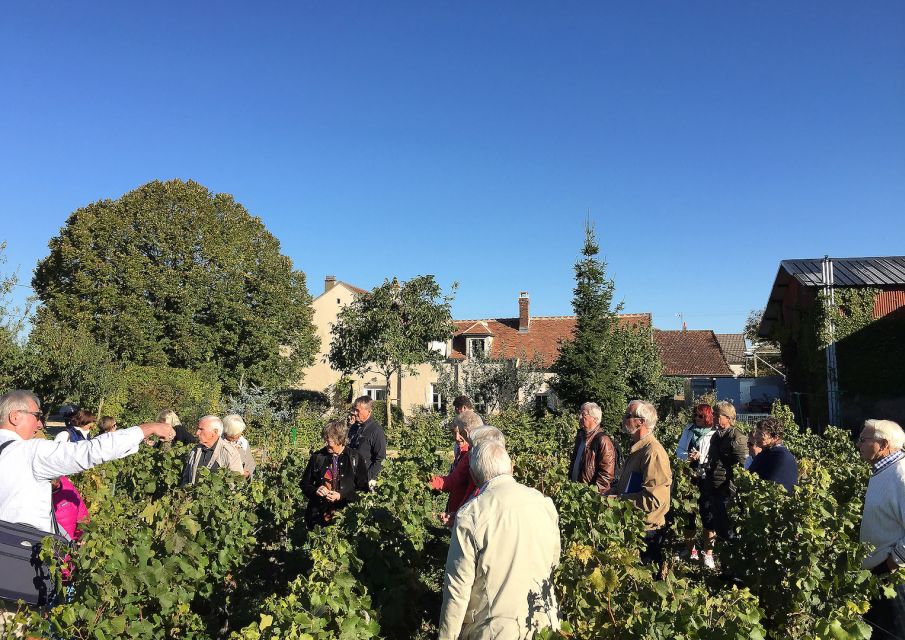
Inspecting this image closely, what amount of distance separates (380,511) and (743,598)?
237 cm

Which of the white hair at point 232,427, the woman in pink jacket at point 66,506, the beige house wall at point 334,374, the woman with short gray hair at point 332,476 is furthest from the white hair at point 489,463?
the beige house wall at point 334,374

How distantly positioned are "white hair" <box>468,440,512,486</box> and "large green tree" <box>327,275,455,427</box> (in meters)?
23.0

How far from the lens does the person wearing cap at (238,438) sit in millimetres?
5934

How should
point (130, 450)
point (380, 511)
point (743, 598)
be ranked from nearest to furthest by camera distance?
point (743, 598) < point (130, 450) < point (380, 511)

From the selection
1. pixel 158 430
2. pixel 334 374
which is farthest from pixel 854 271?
pixel 334 374

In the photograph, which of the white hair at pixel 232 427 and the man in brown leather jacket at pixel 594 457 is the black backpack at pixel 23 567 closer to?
the white hair at pixel 232 427

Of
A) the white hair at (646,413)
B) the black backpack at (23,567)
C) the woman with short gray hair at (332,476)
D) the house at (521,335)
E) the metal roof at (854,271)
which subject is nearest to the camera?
the black backpack at (23,567)

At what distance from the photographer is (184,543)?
12.6 feet

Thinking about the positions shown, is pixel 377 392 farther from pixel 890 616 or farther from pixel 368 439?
pixel 890 616

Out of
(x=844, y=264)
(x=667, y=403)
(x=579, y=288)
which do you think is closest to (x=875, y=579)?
(x=579, y=288)

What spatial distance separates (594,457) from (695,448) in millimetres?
1730

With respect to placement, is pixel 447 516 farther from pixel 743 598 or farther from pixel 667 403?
pixel 667 403

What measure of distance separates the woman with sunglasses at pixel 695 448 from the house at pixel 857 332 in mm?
14208

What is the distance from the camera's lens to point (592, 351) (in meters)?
18.4
